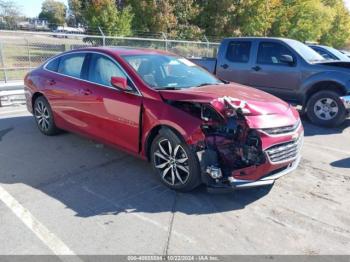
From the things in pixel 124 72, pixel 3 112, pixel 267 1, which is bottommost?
pixel 3 112

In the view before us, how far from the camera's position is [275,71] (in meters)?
8.26

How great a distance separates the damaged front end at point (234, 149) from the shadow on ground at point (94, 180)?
0.37m

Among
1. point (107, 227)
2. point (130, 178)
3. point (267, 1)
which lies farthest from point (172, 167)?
point (267, 1)

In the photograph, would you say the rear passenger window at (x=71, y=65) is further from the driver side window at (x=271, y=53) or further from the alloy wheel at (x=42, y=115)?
the driver side window at (x=271, y=53)

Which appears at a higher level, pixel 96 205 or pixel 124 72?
pixel 124 72

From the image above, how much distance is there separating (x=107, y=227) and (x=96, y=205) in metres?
0.47

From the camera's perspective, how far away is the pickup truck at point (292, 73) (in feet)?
24.9

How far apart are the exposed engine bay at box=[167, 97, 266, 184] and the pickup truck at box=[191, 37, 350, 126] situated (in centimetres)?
455

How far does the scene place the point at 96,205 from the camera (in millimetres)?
3854

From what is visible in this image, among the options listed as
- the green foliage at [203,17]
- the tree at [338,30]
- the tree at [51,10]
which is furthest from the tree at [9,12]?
the tree at [338,30]

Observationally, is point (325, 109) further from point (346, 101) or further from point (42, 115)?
point (42, 115)

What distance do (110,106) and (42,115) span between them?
2.11 m

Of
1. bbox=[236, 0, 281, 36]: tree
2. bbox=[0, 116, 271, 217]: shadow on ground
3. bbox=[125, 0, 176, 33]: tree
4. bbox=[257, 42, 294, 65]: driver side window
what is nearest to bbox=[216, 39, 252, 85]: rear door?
bbox=[257, 42, 294, 65]: driver side window

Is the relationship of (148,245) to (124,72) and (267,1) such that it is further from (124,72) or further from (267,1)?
(267,1)
